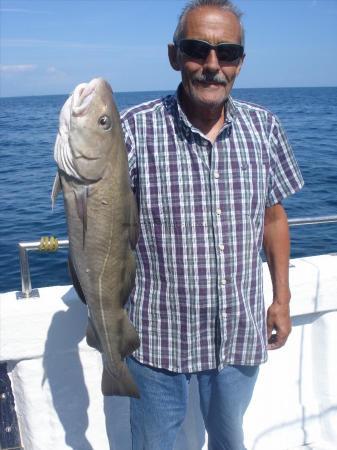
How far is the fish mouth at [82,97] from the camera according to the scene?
1.97 m

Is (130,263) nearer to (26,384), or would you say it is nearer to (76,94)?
(76,94)

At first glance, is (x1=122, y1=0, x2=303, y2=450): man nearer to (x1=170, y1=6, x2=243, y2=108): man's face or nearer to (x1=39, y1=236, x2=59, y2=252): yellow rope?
(x1=170, y1=6, x2=243, y2=108): man's face

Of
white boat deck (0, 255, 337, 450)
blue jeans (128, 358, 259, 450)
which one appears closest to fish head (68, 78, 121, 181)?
blue jeans (128, 358, 259, 450)

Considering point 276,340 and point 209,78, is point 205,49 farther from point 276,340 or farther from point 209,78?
point 276,340

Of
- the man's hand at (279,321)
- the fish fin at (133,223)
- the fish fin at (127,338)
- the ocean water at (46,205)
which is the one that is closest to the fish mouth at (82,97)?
the fish fin at (133,223)

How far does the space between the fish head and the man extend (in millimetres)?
398

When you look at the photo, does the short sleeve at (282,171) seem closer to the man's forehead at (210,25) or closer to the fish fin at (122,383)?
the man's forehead at (210,25)

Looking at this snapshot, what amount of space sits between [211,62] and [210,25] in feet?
0.54

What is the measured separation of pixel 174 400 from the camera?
2.65 metres

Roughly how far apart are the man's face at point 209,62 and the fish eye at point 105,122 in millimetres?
510

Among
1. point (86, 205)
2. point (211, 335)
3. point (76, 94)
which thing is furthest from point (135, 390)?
point (76, 94)

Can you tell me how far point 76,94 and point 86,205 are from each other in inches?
16.8

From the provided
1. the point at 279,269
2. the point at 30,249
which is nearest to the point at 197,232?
the point at 279,269

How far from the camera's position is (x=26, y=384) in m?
3.17
